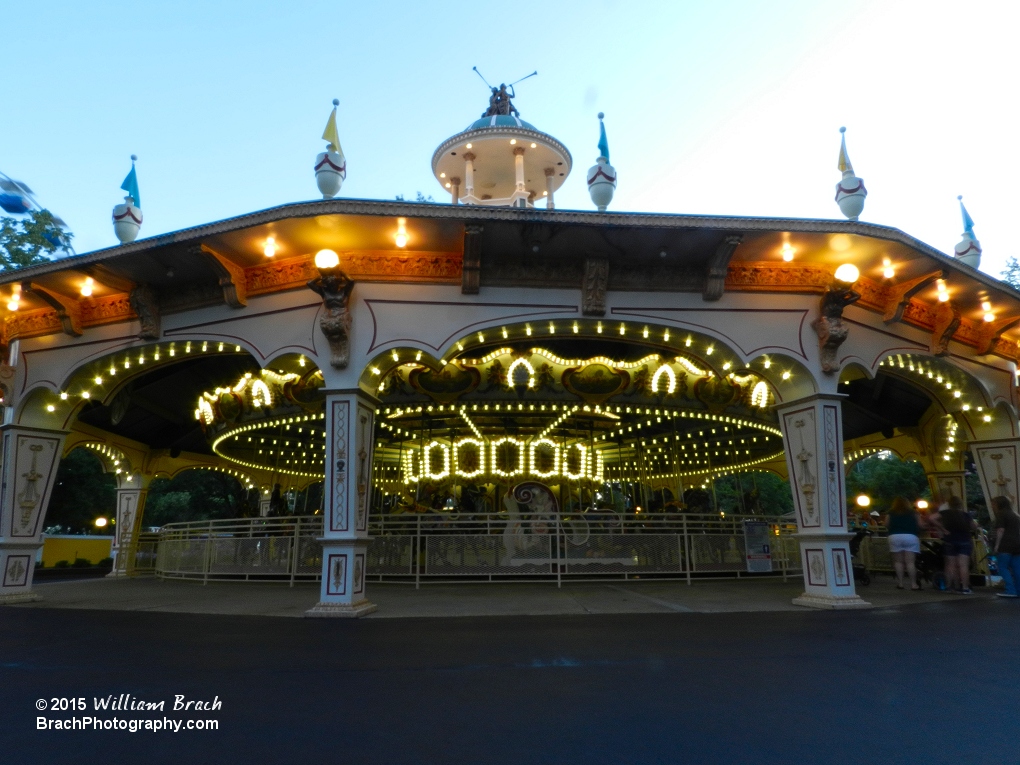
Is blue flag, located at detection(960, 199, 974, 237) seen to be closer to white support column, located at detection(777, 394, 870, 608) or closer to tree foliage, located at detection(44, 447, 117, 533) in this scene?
white support column, located at detection(777, 394, 870, 608)

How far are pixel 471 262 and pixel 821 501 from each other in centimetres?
576

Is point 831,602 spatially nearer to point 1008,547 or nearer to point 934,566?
point 1008,547

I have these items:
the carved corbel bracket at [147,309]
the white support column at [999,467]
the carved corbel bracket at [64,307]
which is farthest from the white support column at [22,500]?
the white support column at [999,467]

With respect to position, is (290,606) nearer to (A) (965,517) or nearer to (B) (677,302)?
(B) (677,302)

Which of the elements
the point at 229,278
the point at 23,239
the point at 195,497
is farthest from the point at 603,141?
the point at 195,497

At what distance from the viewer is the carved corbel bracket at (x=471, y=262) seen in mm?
8219

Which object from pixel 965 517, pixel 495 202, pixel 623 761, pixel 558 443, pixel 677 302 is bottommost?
pixel 623 761

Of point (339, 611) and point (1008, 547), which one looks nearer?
point (339, 611)

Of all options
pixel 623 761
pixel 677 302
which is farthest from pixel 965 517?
pixel 623 761

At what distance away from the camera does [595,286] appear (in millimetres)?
9016

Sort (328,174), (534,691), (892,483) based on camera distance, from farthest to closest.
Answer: (892,483)
(328,174)
(534,691)

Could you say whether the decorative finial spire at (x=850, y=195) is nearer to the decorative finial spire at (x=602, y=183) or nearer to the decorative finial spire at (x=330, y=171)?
the decorative finial spire at (x=602, y=183)

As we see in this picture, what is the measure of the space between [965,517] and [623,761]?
403 inches

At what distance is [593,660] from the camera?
4746mm
